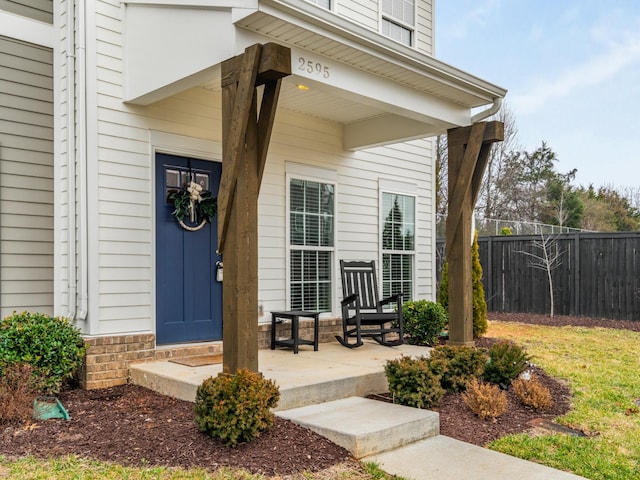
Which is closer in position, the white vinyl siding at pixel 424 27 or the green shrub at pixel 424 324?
the green shrub at pixel 424 324

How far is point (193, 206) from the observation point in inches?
217

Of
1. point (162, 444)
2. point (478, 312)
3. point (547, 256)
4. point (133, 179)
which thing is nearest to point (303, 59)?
point (133, 179)

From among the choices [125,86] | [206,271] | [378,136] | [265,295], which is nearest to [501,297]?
[378,136]

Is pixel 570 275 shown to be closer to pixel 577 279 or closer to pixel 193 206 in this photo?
pixel 577 279

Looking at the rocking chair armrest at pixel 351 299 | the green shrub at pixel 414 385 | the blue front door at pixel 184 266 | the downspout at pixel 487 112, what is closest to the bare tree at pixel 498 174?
the downspout at pixel 487 112

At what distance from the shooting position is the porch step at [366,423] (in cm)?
337

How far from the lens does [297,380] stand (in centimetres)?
429

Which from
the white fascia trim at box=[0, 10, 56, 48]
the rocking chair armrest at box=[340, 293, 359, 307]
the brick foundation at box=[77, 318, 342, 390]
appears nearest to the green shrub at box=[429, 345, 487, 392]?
the rocking chair armrest at box=[340, 293, 359, 307]

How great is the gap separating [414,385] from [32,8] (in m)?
4.70

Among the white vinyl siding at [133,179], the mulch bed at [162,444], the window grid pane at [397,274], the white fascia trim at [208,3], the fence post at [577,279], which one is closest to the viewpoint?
the mulch bed at [162,444]

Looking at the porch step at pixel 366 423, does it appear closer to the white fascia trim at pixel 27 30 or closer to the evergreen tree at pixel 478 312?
the white fascia trim at pixel 27 30

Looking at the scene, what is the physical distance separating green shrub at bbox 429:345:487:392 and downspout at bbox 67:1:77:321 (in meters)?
3.12

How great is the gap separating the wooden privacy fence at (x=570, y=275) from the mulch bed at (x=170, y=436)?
21.0ft

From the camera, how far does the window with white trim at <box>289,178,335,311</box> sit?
652 centimetres
